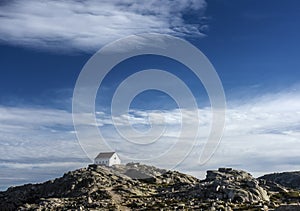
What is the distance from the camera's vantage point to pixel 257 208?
9375 cm

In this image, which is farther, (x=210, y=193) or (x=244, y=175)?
(x=244, y=175)

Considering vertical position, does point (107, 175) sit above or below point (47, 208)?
above

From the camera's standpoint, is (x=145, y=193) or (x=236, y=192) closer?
(x=236, y=192)

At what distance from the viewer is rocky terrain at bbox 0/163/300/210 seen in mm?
107688

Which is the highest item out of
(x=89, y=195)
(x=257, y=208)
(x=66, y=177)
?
(x=66, y=177)

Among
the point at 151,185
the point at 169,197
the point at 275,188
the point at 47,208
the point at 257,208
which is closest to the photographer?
the point at 257,208

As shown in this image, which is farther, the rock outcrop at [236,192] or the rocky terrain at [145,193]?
the rock outcrop at [236,192]

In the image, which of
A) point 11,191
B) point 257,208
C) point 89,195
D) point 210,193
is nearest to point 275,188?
point 210,193

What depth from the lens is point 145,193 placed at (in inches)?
5546

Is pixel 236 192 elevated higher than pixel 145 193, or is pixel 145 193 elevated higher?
pixel 145 193

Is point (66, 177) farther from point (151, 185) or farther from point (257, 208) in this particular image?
point (257, 208)

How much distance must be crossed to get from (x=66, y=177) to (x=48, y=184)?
24.7ft

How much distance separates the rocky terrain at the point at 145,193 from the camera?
107688mm

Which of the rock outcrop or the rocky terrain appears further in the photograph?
the rock outcrop
